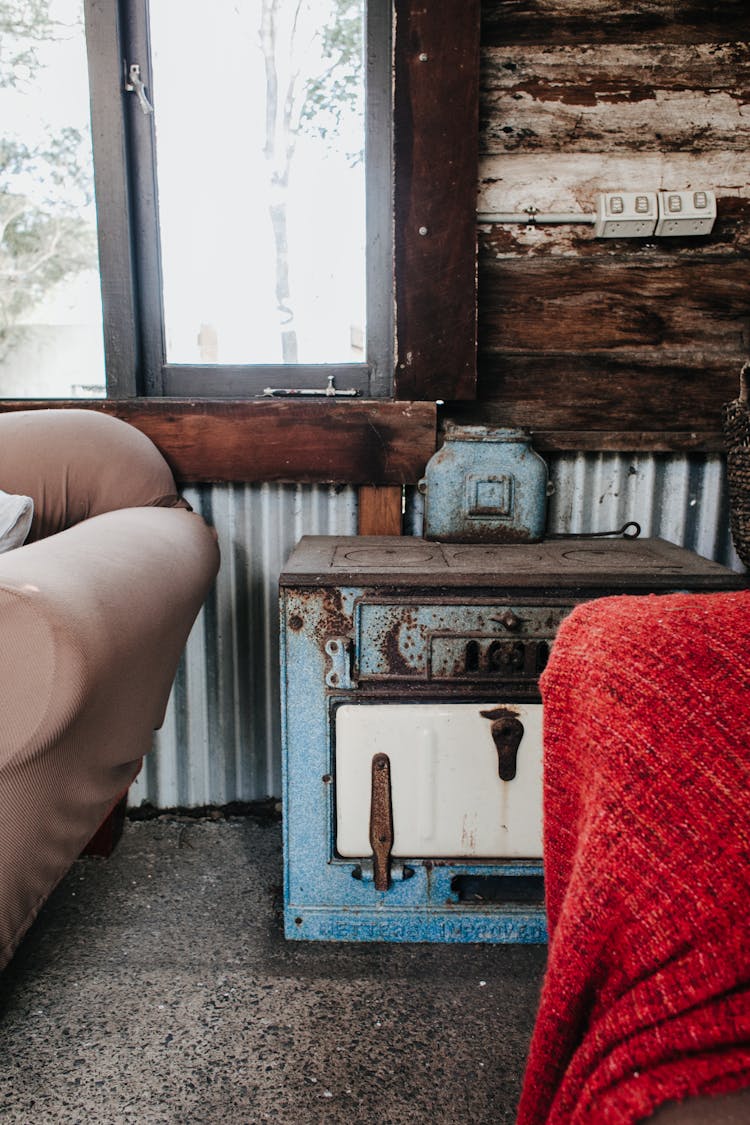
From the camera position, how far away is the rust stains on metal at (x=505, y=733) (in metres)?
1.32

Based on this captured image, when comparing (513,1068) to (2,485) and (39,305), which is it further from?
(39,305)

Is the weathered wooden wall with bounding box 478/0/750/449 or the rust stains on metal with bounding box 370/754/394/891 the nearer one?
the rust stains on metal with bounding box 370/754/394/891

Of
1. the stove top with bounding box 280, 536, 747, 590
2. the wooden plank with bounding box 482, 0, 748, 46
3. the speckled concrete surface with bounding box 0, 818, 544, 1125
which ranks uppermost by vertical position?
the wooden plank with bounding box 482, 0, 748, 46

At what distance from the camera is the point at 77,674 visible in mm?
784

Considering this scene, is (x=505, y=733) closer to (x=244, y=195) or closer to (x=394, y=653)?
(x=394, y=653)

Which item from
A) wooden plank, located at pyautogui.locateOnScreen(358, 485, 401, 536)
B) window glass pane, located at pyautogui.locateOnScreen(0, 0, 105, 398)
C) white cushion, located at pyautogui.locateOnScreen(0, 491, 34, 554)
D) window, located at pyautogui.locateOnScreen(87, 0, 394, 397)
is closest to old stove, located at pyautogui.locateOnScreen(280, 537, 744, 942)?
wooden plank, located at pyautogui.locateOnScreen(358, 485, 401, 536)

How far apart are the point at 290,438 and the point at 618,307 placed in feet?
2.81

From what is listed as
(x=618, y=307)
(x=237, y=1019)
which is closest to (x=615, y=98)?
(x=618, y=307)

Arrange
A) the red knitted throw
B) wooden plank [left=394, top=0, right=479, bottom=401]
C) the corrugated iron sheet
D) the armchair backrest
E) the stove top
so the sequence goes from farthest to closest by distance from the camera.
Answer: the corrugated iron sheet, wooden plank [left=394, top=0, right=479, bottom=401], the armchair backrest, the stove top, the red knitted throw

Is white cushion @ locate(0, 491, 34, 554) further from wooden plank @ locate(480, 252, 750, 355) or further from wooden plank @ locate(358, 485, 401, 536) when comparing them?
wooden plank @ locate(480, 252, 750, 355)

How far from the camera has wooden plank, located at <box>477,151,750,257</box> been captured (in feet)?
5.64

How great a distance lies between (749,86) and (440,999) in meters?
2.07

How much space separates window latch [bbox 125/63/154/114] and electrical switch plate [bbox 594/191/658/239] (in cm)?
113

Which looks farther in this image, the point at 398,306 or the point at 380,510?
the point at 380,510
